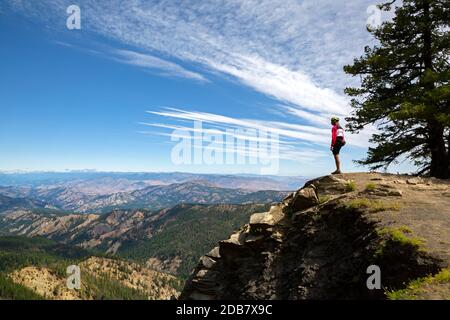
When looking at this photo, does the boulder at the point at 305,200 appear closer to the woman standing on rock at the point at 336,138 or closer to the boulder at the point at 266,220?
the boulder at the point at 266,220

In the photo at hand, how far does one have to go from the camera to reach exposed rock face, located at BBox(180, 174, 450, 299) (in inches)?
486

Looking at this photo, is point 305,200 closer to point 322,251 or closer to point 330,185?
point 330,185

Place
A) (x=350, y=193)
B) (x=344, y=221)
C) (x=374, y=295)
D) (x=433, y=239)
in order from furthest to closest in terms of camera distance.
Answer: (x=350, y=193) < (x=344, y=221) < (x=433, y=239) < (x=374, y=295)

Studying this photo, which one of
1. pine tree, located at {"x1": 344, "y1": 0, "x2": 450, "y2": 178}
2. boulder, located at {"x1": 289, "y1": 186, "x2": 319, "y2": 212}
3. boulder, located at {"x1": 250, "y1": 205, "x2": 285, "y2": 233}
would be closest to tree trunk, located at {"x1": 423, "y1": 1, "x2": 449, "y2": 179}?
pine tree, located at {"x1": 344, "y1": 0, "x2": 450, "y2": 178}

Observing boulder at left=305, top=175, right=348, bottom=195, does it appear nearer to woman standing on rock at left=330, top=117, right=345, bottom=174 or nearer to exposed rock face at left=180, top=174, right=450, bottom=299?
exposed rock face at left=180, top=174, right=450, bottom=299

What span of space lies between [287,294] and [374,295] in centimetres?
466

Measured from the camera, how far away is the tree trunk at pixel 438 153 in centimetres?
2595

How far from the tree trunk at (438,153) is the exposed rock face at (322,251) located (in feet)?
19.9

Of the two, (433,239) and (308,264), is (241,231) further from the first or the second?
(433,239)

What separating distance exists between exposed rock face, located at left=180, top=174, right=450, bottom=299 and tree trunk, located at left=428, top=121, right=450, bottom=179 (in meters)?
6.07

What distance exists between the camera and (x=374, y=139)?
2773 cm

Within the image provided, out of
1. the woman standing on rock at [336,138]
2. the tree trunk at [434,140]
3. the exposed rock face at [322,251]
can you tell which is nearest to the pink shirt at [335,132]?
the woman standing on rock at [336,138]
